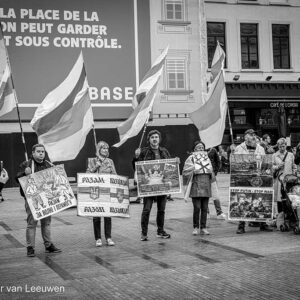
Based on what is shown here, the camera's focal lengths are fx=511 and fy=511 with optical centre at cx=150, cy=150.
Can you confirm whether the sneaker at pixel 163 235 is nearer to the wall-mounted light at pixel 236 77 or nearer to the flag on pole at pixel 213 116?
the flag on pole at pixel 213 116

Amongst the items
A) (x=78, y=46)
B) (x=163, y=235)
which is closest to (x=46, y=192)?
(x=163, y=235)

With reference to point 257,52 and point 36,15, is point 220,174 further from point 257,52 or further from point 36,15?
point 36,15

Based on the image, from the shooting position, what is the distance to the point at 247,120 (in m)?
28.4

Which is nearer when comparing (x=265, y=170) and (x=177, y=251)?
(x=177, y=251)

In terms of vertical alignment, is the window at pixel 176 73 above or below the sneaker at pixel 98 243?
above

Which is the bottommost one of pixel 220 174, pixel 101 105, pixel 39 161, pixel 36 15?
pixel 220 174

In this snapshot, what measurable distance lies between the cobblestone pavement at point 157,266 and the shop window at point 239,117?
58.7 ft

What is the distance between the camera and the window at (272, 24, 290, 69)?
28719 mm

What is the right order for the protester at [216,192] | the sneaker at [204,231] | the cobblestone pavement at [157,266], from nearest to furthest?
1. the cobblestone pavement at [157,266]
2. the sneaker at [204,231]
3. the protester at [216,192]

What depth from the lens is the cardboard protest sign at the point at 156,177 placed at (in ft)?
30.5

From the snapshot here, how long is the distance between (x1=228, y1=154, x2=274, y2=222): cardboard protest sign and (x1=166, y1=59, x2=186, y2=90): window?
54.9 ft

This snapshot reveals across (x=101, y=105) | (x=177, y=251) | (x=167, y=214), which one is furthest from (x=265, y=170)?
(x=101, y=105)

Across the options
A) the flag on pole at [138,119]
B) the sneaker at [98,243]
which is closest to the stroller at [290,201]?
the sneaker at [98,243]

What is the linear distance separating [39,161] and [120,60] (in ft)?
59.0
